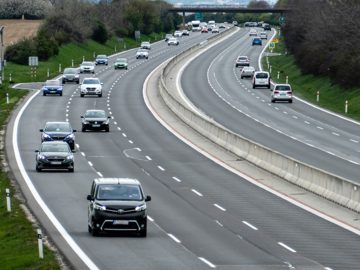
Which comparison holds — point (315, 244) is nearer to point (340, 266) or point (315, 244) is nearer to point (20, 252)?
point (340, 266)

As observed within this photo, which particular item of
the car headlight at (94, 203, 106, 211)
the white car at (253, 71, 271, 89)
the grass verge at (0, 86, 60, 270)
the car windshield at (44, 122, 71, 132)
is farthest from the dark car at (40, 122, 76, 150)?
the white car at (253, 71, 271, 89)

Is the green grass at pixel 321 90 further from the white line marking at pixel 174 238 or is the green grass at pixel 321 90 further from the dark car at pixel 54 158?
the white line marking at pixel 174 238

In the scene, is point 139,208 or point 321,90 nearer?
point 139,208

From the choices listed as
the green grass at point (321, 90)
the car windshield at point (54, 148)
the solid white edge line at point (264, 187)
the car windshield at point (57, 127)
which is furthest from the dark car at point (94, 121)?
the green grass at point (321, 90)

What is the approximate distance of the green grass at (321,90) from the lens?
83.1 metres

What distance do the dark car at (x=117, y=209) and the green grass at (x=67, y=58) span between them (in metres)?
73.2

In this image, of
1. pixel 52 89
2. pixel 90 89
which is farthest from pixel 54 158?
pixel 52 89

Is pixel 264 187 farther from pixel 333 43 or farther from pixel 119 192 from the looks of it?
pixel 333 43

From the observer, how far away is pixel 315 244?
1216 inches

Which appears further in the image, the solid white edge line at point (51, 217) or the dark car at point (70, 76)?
the dark car at point (70, 76)

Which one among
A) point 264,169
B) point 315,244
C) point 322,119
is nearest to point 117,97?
point 322,119

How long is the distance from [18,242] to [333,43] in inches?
3070

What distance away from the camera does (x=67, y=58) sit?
139250mm

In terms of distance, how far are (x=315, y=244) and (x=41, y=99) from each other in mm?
57409
